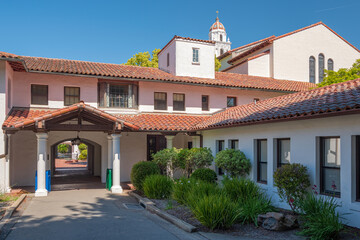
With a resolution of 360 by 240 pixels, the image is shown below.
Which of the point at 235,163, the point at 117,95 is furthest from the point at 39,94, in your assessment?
the point at 235,163

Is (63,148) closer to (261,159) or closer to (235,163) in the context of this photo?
(235,163)

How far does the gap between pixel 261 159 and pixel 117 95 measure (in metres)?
9.68

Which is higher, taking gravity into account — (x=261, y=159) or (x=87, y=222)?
(x=261, y=159)

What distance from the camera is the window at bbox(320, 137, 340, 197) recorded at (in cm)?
942

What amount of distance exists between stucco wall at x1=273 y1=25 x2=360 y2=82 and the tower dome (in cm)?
5245

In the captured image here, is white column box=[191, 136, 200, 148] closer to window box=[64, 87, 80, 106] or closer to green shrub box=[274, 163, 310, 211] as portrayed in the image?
window box=[64, 87, 80, 106]

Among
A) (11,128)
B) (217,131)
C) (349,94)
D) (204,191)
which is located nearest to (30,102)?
(11,128)

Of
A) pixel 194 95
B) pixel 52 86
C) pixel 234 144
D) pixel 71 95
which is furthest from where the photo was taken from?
pixel 194 95

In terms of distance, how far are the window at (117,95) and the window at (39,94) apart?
2.90m

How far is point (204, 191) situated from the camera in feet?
34.6

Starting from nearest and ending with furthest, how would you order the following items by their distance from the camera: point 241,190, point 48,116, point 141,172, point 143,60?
point 241,190 → point 48,116 → point 141,172 → point 143,60

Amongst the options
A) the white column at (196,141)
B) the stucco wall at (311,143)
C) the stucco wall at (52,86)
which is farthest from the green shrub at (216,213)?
the stucco wall at (52,86)

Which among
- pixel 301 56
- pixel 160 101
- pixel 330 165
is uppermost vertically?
pixel 301 56

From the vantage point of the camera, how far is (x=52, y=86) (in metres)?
18.0
